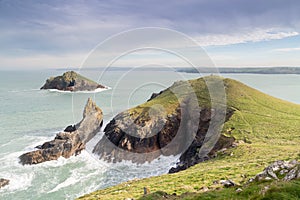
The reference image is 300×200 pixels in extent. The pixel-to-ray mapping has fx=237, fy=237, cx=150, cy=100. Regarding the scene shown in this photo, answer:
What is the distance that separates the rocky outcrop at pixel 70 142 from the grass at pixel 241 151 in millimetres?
14430

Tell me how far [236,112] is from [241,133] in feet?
43.5

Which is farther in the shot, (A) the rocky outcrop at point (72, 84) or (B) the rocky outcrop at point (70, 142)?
(A) the rocky outcrop at point (72, 84)

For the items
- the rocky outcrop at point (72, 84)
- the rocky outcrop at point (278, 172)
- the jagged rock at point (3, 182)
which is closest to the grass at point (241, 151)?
the rocky outcrop at point (278, 172)

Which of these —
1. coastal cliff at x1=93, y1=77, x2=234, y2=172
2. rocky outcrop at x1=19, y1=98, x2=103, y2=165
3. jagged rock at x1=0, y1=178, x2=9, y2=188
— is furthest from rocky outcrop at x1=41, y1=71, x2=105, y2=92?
jagged rock at x1=0, y1=178, x2=9, y2=188

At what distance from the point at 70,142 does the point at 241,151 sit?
3811 centimetres

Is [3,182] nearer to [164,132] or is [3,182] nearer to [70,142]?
[70,142]

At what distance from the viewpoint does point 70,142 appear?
5616 centimetres

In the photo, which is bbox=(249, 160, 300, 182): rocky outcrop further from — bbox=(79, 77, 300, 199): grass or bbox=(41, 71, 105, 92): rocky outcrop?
bbox=(41, 71, 105, 92): rocky outcrop

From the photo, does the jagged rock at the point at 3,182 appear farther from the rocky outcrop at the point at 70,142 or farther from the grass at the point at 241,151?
the grass at the point at 241,151

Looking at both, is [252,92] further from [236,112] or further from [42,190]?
[42,190]

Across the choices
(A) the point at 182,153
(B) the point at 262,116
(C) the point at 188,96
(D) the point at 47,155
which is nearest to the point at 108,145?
(D) the point at 47,155

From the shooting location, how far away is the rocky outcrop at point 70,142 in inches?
2014

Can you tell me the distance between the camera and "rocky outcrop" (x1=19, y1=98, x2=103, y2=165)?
51.2m

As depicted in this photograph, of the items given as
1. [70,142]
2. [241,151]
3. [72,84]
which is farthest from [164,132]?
[72,84]
